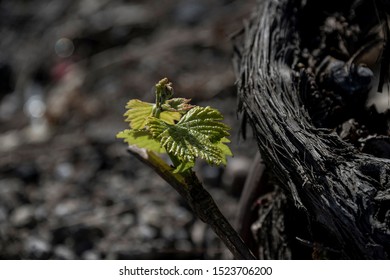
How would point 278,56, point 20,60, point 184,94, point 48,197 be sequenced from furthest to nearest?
point 20,60 < point 184,94 < point 48,197 < point 278,56

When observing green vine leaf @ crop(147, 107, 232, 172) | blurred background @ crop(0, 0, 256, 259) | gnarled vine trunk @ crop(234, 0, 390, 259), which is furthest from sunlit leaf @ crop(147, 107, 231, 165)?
blurred background @ crop(0, 0, 256, 259)

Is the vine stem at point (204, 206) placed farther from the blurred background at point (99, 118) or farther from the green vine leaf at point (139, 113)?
the blurred background at point (99, 118)

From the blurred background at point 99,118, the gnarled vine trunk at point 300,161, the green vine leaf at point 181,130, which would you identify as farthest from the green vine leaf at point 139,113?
the blurred background at point 99,118

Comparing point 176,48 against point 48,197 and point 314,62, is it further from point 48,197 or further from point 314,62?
point 314,62

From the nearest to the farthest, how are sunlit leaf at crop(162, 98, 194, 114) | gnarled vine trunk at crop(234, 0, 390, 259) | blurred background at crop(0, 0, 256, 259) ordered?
gnarled vine trunk at crop(234, 0, 390, 259) < sunlit leaf at crop(162, 98, 194, 114) < blurred background at crop(0, 0, 256, 259)

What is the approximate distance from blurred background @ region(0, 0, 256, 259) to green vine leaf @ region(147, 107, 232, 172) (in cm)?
100

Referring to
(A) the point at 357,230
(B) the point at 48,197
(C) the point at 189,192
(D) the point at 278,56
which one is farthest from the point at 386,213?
(B) the point at 48,197

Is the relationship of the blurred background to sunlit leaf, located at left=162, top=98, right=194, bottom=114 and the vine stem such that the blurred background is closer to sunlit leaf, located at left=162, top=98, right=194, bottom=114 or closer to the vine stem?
the vine stem

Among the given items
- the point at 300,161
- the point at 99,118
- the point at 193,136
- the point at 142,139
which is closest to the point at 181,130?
the point at 193,136

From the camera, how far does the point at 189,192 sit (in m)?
1.43

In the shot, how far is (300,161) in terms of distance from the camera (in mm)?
1354

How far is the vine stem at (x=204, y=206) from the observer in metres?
1.43

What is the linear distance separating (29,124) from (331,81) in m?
2.10

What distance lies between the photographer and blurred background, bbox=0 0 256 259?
2.58 meters
